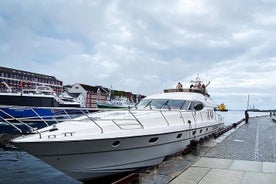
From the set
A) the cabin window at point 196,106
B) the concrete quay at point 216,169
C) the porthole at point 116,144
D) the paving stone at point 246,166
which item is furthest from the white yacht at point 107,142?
the paving stone at point 246,166

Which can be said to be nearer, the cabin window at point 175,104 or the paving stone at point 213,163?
the paving stone at point 213,163

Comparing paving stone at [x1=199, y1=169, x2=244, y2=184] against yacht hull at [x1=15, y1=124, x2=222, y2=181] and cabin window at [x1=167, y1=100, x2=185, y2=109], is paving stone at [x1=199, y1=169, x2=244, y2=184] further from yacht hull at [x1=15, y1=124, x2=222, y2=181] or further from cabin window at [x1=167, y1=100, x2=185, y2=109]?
cabin window at [x1=167, y1=100, x2=185, y2=109]

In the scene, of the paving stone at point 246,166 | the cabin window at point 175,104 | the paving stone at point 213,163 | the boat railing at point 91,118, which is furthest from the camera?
the cabin window at point 175,104

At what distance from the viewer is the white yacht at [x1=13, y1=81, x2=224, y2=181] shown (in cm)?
682

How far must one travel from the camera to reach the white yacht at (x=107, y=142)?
6.82 meters

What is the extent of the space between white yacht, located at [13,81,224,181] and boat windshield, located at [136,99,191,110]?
1101 mm

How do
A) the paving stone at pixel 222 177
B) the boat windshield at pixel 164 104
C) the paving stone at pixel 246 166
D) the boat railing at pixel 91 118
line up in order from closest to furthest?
1. the paving stone at pixel 222 177
2. the boat railing at pixel 91 118
3. the paving stone at pixel 246 166
4. the boat windshield at pixel 164 104

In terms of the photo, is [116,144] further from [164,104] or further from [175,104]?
[175,104]

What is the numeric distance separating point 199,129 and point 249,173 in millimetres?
5648

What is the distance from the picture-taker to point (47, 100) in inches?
1358

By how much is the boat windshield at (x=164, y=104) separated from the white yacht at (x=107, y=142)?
1.10 m

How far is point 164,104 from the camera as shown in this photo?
40.1ft

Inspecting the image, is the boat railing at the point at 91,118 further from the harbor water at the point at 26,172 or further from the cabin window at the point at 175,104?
the harbor water at the point at 26,172

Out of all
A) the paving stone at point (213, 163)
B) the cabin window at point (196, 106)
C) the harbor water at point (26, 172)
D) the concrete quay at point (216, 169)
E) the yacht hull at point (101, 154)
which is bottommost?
the harbor water at point (26, 172)
